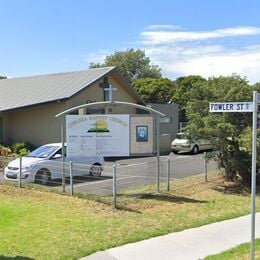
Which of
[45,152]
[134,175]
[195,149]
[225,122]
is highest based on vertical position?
[225,122]

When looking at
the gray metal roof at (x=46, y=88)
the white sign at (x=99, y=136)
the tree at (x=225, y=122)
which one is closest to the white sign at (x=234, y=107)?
the white sign at (x=99, y=136)

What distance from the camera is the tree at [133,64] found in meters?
80.8

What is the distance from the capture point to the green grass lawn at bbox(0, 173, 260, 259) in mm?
8648

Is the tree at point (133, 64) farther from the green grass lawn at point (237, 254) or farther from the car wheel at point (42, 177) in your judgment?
the green grass lawn at point (237, 254)

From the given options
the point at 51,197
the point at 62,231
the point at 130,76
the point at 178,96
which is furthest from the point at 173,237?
the point at 130,76

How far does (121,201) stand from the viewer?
41.5ft

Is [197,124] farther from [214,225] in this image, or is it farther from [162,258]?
[162,258]

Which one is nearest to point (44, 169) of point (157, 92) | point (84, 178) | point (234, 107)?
point (84, 178)

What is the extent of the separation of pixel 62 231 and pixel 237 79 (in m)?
8.47

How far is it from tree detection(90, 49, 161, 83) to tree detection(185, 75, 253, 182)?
213 feet

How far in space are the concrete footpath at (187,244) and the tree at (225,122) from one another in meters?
4.75

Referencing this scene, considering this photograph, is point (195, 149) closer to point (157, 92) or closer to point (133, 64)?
point (157, 92)

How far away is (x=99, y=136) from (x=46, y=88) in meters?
18.6

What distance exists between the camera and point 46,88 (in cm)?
3158
